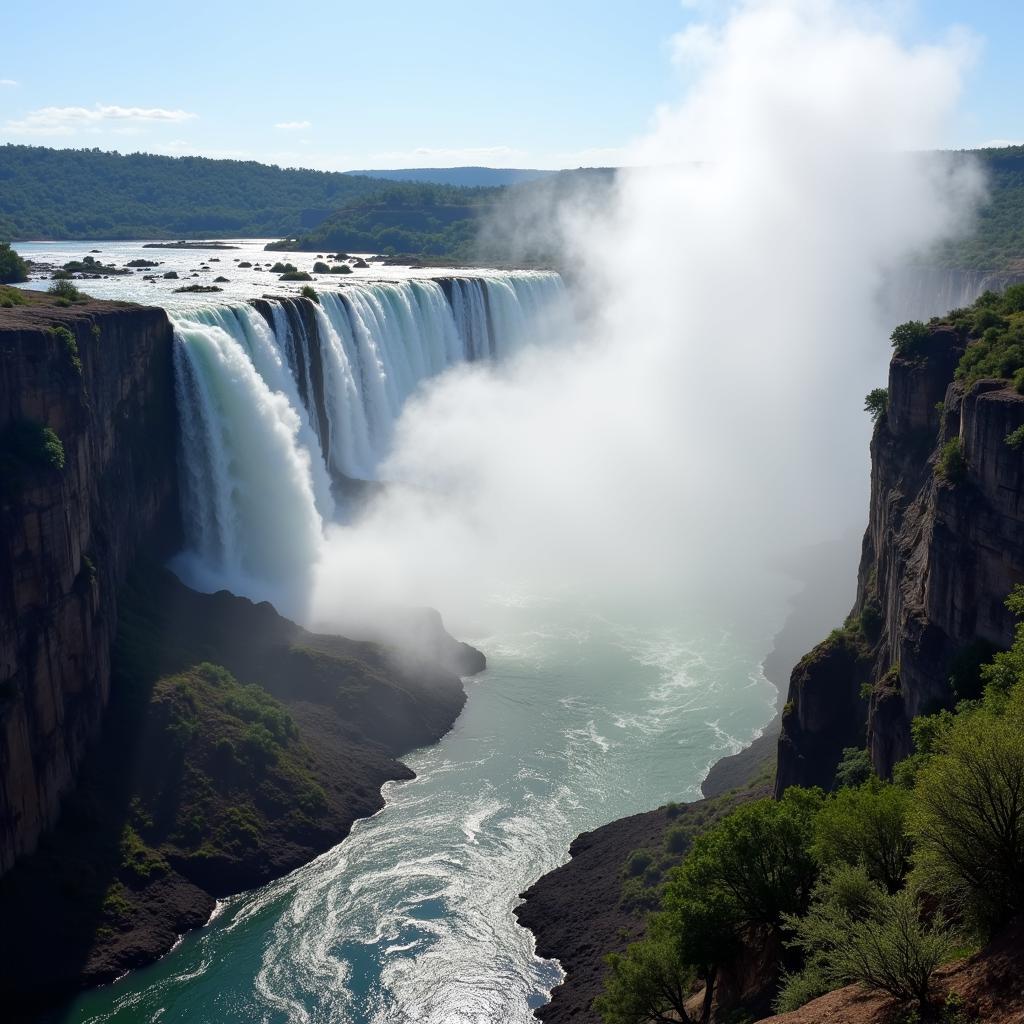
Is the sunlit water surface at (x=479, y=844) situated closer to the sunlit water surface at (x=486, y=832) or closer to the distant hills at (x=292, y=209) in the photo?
the sunlit water surface at (x=486, y=832)

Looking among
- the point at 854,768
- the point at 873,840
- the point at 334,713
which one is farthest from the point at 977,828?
the point at 334,713

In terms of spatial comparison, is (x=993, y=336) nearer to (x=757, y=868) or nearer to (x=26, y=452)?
(x=757, y=868)

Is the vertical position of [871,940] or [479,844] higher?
[871,940]

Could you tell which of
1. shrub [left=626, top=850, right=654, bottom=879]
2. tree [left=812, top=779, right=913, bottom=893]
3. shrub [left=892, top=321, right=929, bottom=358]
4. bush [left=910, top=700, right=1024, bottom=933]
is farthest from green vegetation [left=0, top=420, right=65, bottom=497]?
shrub [left=892, top=321, right=929, bottom=358]

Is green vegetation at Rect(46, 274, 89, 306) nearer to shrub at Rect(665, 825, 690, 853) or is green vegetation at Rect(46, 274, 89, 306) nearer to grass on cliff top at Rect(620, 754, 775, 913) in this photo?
grass on cliff top at Rect(620, 754, 775, 913)

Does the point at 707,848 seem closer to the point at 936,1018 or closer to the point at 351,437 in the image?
the point at 936,1018

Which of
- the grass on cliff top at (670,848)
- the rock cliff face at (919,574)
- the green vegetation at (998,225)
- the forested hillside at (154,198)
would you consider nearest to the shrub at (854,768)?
the rock cliff face at (919,574)
